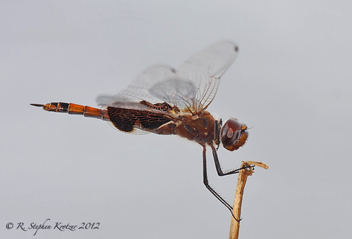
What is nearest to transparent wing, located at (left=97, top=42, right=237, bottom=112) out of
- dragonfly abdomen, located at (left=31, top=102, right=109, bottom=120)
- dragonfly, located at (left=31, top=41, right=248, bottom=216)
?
dragonfly, located at (left=31, top=41, right=248, bottom=216)

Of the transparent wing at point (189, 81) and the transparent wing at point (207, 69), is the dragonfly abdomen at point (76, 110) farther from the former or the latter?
the transparent wing at point (207, 69)

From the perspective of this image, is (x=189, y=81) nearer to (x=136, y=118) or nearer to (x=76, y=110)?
(x=136, y=118)

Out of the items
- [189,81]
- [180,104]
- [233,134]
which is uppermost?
[189,81]

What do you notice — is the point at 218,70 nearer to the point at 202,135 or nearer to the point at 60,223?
the point at 202,135

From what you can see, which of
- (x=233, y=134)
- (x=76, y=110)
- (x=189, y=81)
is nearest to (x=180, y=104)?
(x=189, y=81)

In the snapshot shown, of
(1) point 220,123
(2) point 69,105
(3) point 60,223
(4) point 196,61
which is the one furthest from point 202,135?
(3) point 60,223

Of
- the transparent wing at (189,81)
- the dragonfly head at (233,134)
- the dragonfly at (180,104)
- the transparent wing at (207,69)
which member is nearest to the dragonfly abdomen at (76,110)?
the dragonfly at (180,104)

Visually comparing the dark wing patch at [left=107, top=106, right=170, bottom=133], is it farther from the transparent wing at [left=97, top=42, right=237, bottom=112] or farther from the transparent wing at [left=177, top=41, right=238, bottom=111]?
the transparent wing at [left=177, top=41, right=238, bottom=111]

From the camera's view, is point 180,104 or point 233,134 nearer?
point 233,134
